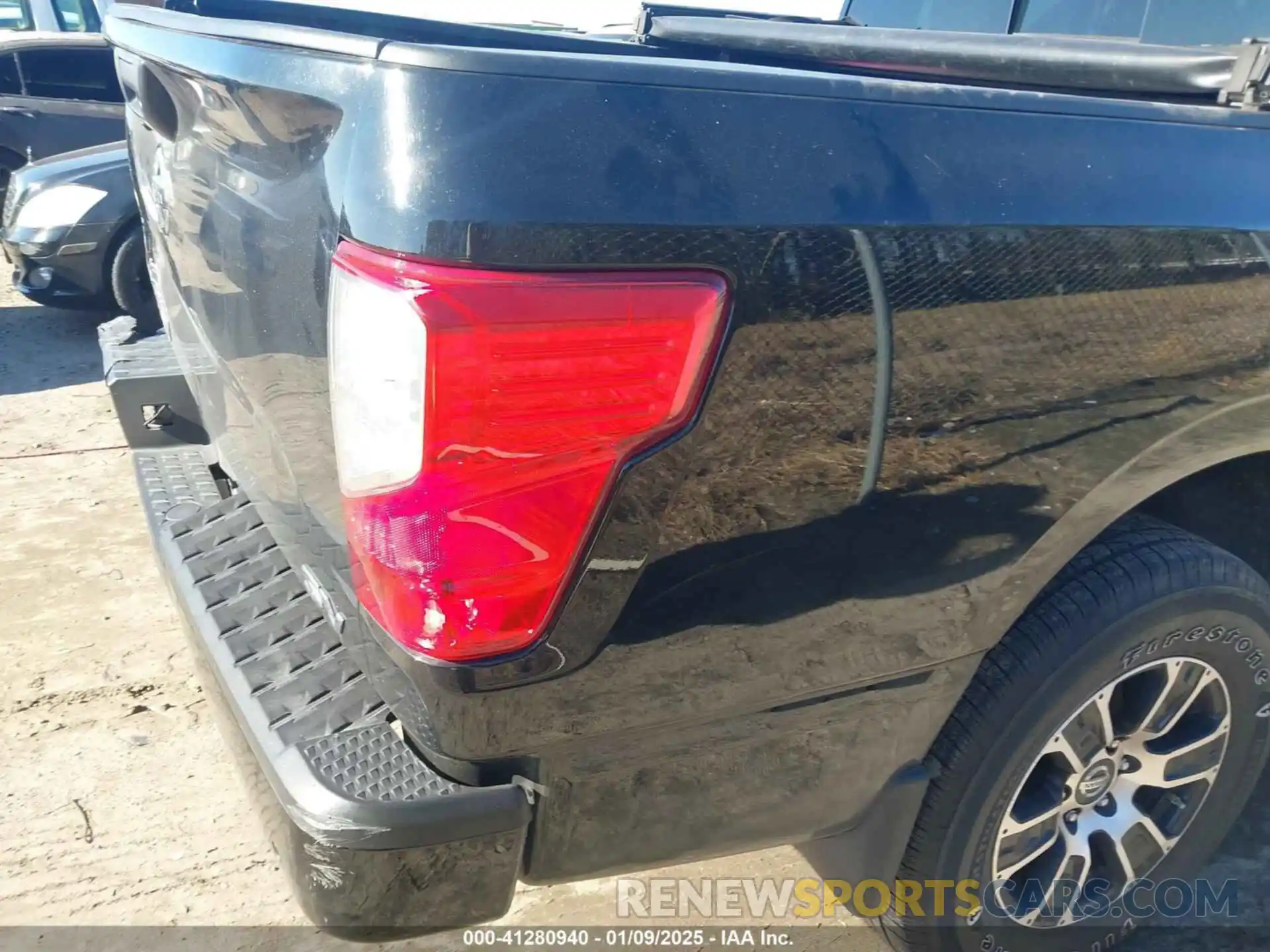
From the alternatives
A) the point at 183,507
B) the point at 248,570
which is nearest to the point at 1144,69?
the point at 248,570

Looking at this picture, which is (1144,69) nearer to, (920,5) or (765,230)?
(765,230)

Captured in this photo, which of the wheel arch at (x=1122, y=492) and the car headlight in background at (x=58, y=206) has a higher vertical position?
the wheel arch at (x=1122, y=492)

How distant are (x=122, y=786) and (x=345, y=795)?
5.52ft

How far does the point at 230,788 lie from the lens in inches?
110

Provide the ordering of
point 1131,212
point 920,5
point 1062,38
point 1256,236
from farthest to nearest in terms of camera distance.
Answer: point 920,5 < point 1062,38 < point 1256,236 < point 1131,212

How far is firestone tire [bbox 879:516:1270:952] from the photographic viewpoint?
1853 millimetres

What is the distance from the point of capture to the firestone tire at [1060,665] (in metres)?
1.85

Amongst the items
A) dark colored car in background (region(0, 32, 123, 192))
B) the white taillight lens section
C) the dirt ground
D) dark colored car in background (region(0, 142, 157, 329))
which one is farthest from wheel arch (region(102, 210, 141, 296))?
the white taillight lens section

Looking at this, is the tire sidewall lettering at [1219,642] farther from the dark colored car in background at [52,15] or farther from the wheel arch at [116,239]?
the dark colored car in background at [52,15]

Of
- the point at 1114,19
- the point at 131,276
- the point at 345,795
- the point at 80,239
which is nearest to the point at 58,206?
the point at 80,239

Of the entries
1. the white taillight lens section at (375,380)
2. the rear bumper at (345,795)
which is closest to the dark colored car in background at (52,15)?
the rear bumper at (345,795)

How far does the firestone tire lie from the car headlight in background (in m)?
6.22

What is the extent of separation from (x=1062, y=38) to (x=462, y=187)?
→ 2088 mm

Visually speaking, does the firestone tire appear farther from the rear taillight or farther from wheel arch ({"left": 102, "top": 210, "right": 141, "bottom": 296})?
wheel arch ({"left": 102, "top": 210, "right": 141, "bottom": 296})
